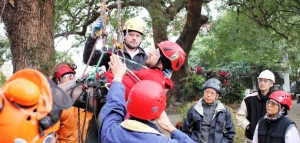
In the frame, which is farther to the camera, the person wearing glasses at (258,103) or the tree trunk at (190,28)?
the tree trunk at (190,28)

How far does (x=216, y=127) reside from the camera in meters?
4.06

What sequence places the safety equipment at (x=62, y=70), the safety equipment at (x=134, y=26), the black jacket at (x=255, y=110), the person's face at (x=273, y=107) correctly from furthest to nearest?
1. the black jacket at (x=255, y=110)
2. the person's face at (x=273, y=107)
3. the safety equipment at (x=62, y=70)
4. the safety equipment at (x=134, y=26)

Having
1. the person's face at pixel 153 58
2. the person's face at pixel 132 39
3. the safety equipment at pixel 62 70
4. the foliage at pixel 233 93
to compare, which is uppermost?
the person's face at pixel 132 39

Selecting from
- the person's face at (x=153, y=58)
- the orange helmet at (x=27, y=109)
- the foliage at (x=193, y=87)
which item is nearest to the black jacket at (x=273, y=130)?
the person's face at (x=153, y=58)

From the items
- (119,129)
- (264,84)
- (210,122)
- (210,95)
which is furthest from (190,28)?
(119,129)

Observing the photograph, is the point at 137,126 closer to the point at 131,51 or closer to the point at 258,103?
the point at 131,51

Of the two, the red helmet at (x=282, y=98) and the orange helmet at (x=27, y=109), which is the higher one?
the orange helmet at (x=27, y=109)

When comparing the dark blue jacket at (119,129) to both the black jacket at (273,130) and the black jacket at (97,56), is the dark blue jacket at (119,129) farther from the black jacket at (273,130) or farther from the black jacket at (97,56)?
the black jacket at (273,130)

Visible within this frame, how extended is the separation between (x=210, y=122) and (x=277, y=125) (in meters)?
0.74

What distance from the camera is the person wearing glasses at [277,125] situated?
3775 millimetres

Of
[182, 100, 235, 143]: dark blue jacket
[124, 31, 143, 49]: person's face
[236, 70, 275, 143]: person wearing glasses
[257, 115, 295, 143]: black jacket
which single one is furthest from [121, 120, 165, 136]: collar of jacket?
[236, 70, 275, 143]: person wearing glasses

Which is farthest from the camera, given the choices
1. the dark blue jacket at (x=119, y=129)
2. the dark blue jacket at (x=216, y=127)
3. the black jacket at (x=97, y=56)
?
the dark blue jacket at (x=216, y=127)

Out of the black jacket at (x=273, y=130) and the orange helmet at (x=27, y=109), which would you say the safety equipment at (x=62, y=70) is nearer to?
the orange helmet at (x=27, y=109)

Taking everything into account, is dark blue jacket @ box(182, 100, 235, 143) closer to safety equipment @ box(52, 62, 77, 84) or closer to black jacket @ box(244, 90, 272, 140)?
black jacket @ box(244, 90, 272, 140)
